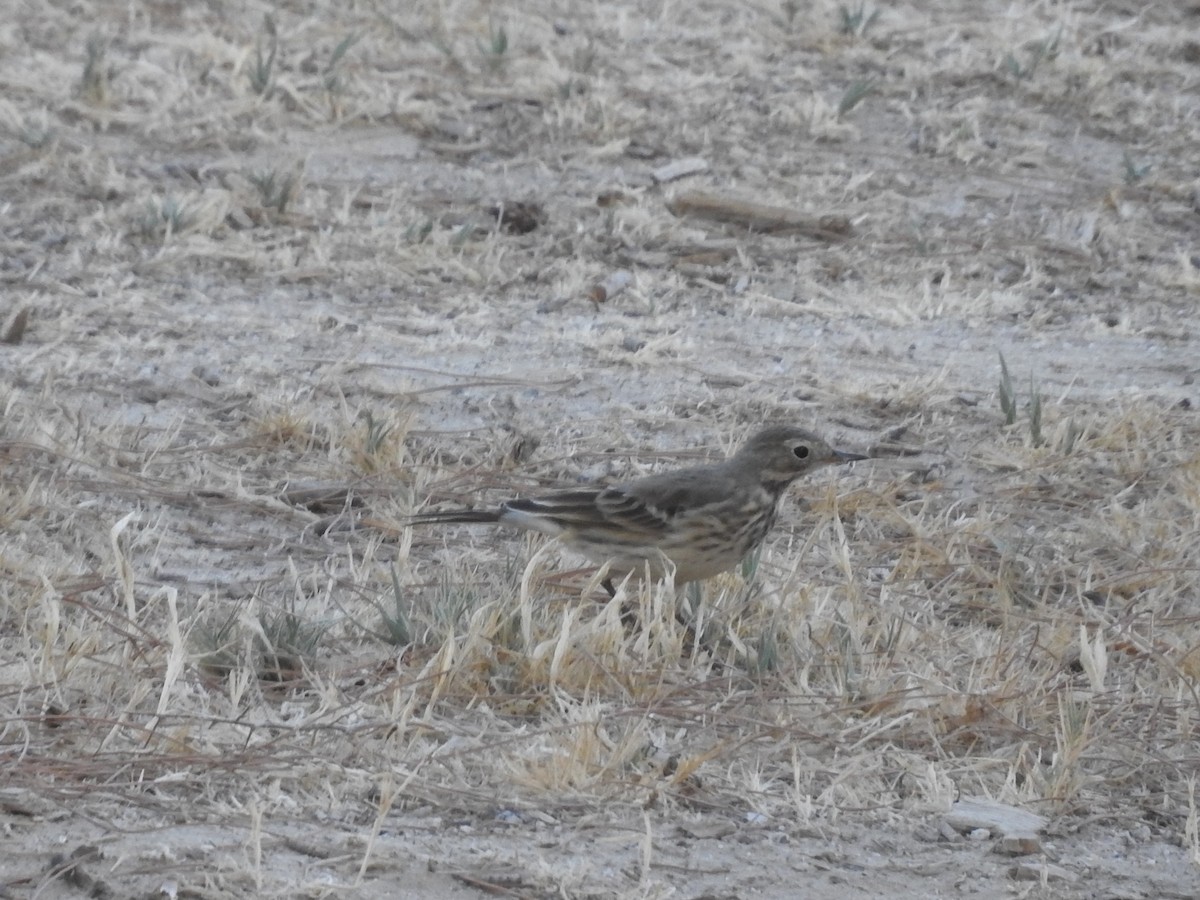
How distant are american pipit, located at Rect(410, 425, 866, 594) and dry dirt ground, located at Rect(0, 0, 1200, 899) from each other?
0.13 m

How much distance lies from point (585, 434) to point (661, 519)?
5.54 ft

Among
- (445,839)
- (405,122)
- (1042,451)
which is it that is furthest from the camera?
(405,122)

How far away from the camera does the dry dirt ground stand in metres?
4.90

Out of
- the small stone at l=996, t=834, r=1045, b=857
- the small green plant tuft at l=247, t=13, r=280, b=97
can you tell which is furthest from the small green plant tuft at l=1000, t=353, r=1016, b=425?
the small green plant tuft at l=247, t=13, r=280, b=97

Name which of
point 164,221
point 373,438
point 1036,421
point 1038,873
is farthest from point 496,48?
point 1038,873

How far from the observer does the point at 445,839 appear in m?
4.69

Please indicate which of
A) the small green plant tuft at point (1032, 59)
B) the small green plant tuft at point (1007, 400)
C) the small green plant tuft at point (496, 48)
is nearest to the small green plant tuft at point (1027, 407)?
the small green plant tuft at point (1007, 400)

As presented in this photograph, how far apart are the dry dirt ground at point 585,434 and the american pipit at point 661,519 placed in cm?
13

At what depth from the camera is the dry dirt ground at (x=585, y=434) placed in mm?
4902

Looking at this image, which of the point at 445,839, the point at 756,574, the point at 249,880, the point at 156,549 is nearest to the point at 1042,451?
the point at 756,574

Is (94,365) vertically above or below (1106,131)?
below

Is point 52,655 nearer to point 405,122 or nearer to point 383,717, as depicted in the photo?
point 383,717

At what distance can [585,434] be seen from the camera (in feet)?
26.0

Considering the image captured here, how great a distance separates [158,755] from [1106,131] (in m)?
8.17
